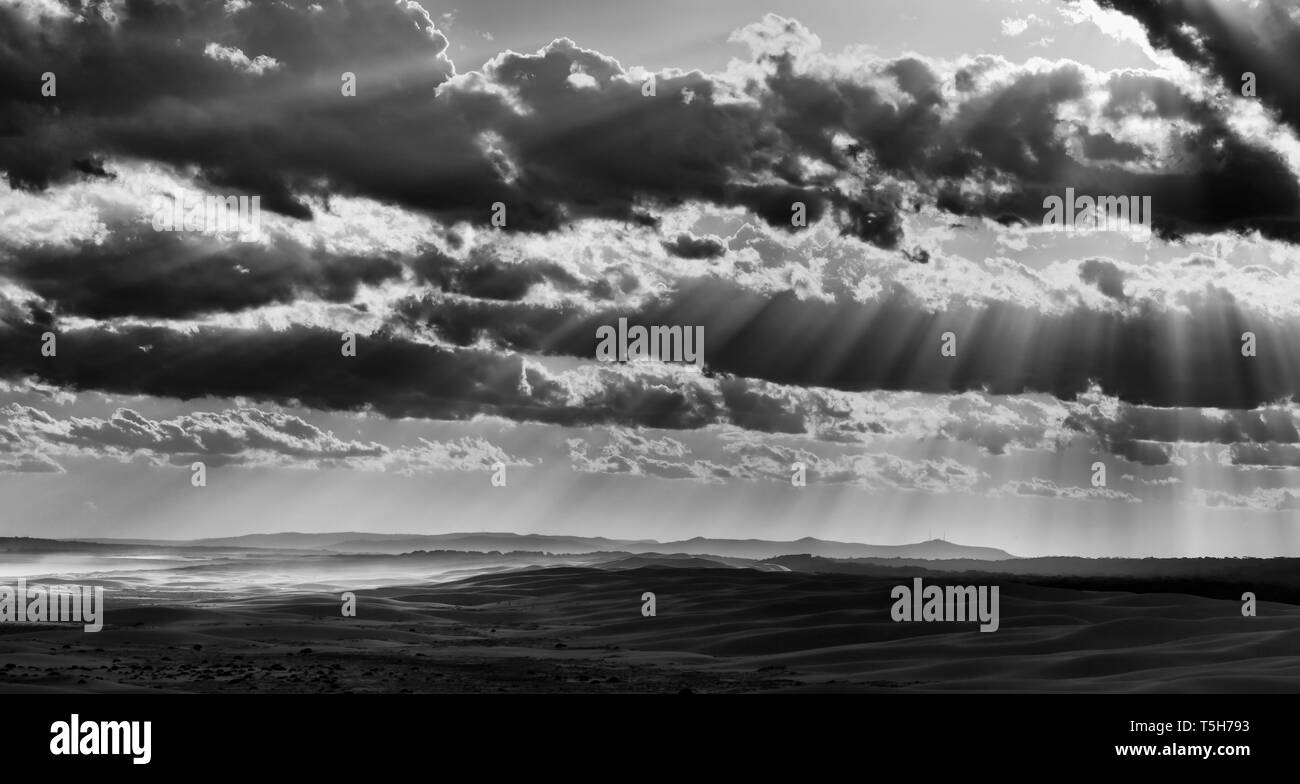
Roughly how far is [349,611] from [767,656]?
16.0 metres

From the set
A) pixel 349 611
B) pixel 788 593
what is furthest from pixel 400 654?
pixel 788 593

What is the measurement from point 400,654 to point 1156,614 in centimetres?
2113

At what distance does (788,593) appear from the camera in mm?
41406

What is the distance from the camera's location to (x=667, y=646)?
28422 mm

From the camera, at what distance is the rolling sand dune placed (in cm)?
1997

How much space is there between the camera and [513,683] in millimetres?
19922

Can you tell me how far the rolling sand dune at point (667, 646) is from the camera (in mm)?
19969
